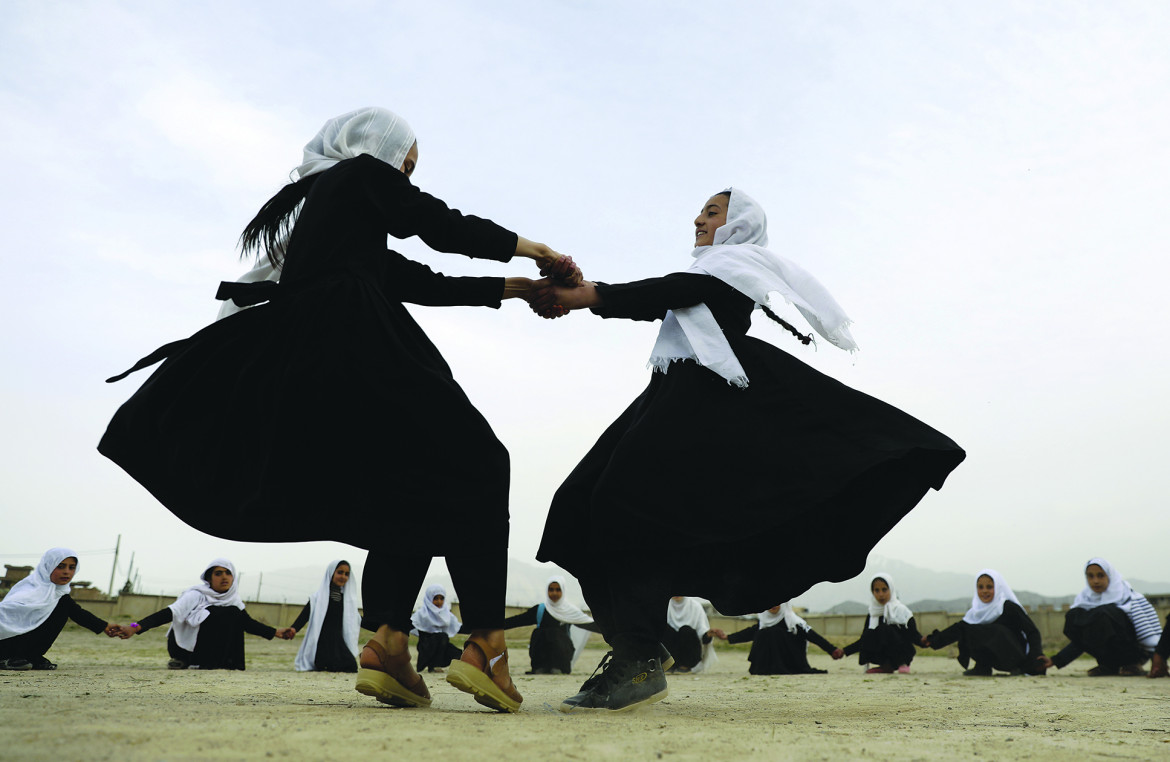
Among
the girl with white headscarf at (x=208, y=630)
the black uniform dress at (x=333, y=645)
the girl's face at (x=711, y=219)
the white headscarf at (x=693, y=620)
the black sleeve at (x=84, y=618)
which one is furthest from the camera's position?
the white headscarf at (x=693, y=620)

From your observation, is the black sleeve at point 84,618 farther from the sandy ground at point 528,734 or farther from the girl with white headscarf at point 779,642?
the girl with white headscarf at point 779,642

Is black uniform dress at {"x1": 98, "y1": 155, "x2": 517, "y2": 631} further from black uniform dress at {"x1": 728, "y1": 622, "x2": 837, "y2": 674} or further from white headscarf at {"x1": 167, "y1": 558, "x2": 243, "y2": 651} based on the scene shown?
black uniform dress at {"x1": 728, "y1": 622, "x2": 837, "y2": 674}

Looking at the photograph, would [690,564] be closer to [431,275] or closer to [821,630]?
[431,275]

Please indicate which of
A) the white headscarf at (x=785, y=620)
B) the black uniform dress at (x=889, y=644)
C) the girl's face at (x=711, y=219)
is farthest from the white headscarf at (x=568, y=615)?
the girl's face at (x=711, y=219)

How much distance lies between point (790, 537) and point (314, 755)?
2318mm

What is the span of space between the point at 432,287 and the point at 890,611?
28.0 ft

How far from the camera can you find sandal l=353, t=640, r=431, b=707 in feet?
8.74

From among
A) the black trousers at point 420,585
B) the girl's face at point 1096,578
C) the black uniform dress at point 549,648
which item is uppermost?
the girl's face at point 1096,578

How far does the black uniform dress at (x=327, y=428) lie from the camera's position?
253 centimetres

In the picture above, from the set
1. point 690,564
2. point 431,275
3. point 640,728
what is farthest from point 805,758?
point 431,275

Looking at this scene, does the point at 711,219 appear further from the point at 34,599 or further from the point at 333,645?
the point at 333,645

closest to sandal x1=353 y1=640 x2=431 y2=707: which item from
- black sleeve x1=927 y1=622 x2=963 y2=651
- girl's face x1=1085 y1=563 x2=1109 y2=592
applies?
black sleeve x1=927 y1=622 x2=963 y2=651

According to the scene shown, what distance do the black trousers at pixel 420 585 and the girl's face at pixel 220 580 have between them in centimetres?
673

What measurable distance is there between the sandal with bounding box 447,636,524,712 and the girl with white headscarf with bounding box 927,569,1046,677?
760 centimetres
